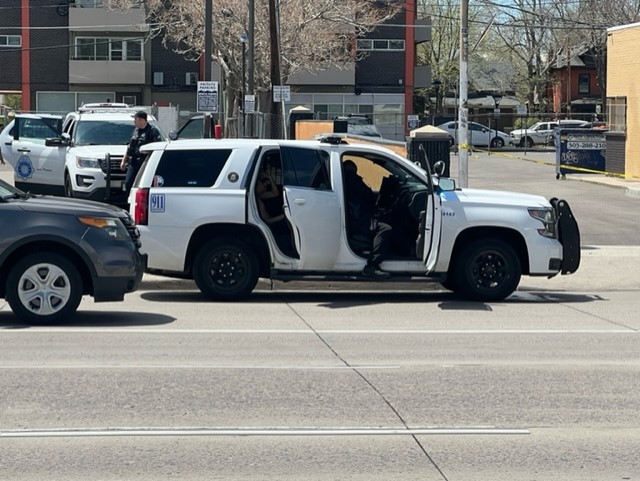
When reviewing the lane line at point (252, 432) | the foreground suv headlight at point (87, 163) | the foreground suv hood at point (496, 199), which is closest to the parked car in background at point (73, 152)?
the foreground suv headlight at point (87, 163)

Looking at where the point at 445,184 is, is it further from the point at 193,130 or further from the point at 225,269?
the point at 193,130

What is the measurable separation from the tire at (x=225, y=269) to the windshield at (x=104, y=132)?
972 centimetres

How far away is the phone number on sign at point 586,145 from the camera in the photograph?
3681 centimetres

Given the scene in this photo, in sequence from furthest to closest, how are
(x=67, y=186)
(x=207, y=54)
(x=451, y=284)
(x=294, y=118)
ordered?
(x=294, y=118)
(x=207, y=54)
(x=67, y=186)
(x=451, y=284)

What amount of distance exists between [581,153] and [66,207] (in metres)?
27.7

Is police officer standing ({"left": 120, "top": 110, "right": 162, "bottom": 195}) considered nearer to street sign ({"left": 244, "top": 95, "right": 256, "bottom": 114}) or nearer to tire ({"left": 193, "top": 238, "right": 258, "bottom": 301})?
tire ({"left": 193, "top": 238, "right": 258, "bottom": 301})

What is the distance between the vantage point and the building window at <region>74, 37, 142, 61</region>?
212ft

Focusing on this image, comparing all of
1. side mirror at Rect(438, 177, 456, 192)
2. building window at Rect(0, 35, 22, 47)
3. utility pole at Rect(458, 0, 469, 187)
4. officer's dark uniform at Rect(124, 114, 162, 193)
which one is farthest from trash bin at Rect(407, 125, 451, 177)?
building window at Rect(0, 35, 22, 47)

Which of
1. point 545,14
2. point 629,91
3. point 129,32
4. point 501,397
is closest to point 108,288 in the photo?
point 501,397

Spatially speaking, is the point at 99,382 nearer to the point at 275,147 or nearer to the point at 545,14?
the point at 275,147

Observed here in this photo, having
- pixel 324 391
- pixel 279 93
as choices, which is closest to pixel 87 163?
pixel 279 93

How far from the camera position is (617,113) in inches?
1405

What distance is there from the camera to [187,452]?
6746mm

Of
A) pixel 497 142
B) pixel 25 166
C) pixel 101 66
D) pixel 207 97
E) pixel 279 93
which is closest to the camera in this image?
pixel 25 166
